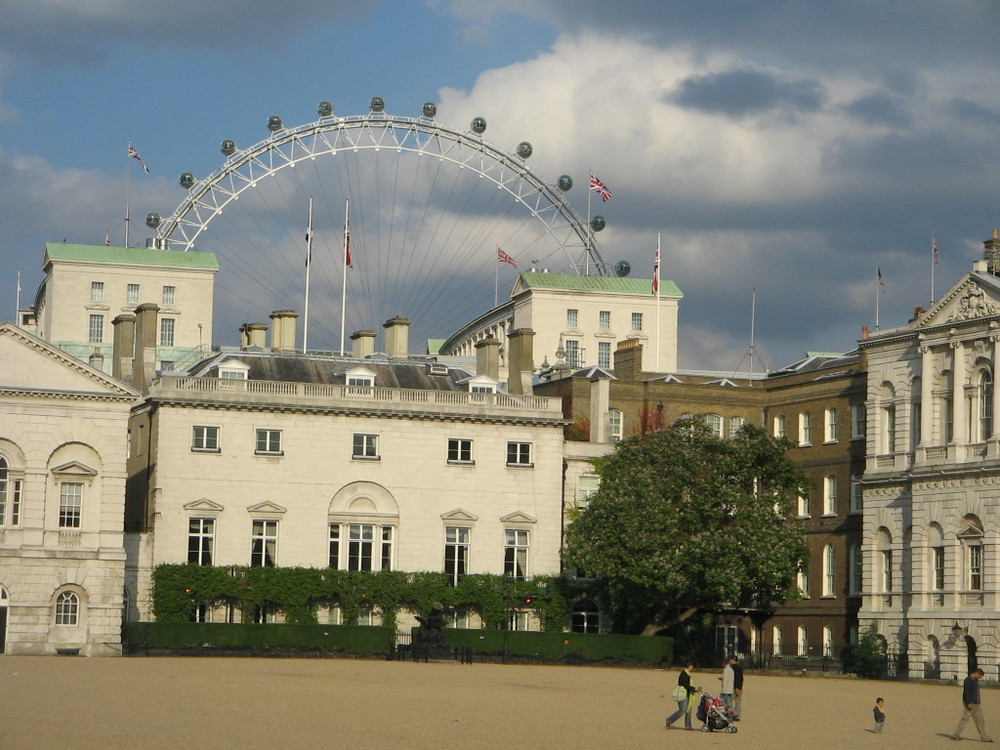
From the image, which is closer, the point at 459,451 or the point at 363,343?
the point at 459,451

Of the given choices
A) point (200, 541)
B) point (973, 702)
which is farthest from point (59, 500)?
point (973, 702)

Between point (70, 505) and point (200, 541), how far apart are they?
20.9 feet

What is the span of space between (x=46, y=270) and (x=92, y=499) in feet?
251

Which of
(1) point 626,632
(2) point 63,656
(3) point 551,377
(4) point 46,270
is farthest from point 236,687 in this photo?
(4) point 46,270

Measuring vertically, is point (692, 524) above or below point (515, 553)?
above

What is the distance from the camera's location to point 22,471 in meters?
79.1

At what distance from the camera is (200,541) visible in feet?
274

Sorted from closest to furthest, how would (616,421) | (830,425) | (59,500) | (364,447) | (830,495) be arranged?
(59,500)
(364,447)
(830,495)
(830,425)
(616,421)

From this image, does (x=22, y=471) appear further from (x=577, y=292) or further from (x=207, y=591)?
(x=577, y=292)

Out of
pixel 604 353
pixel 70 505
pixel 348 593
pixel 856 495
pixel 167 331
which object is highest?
pixel 167 331

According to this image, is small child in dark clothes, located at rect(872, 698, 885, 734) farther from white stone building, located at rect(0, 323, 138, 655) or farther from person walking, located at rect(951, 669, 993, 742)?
white stone building, located at rect(0, 323, 138, 655)

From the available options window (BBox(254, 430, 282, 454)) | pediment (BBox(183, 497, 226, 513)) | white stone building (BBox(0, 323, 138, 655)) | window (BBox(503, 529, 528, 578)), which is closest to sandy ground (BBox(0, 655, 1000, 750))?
white stone building (BBox(0, 323, 138, 655))

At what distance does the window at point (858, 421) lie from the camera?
287 ft

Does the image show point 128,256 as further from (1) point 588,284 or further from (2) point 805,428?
(2) point 805,428
